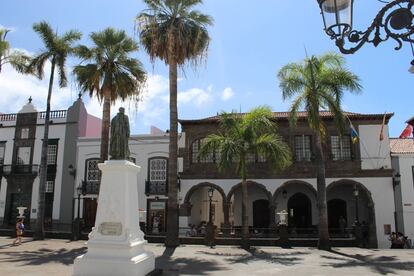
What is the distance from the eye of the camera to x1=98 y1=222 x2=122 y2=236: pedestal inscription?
11.0 m

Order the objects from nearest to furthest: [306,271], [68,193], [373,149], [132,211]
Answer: [132,211] → [306,271] → [373,149] → [68,193]

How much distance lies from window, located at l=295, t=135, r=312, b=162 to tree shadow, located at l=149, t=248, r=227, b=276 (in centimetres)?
1459

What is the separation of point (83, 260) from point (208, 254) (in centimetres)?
752

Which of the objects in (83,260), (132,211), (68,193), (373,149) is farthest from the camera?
(68,193)

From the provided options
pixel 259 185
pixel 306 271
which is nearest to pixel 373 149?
pixel 259 185

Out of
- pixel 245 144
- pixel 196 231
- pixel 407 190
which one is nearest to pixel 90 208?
pixel 196 231

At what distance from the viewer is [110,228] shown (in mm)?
11102

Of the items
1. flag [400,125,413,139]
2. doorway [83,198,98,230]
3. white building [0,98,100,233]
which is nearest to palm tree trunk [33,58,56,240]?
doorway [83,198,98,230]

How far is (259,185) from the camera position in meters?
28.3

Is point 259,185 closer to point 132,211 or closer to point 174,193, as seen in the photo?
point 174,193

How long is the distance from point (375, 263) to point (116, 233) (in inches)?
365

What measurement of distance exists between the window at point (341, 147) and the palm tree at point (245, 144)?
28.0 feet

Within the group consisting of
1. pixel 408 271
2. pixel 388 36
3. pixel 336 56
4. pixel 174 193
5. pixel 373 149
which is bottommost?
pixel 408 271

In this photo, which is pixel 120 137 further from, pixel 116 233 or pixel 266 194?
pixel 266 194
